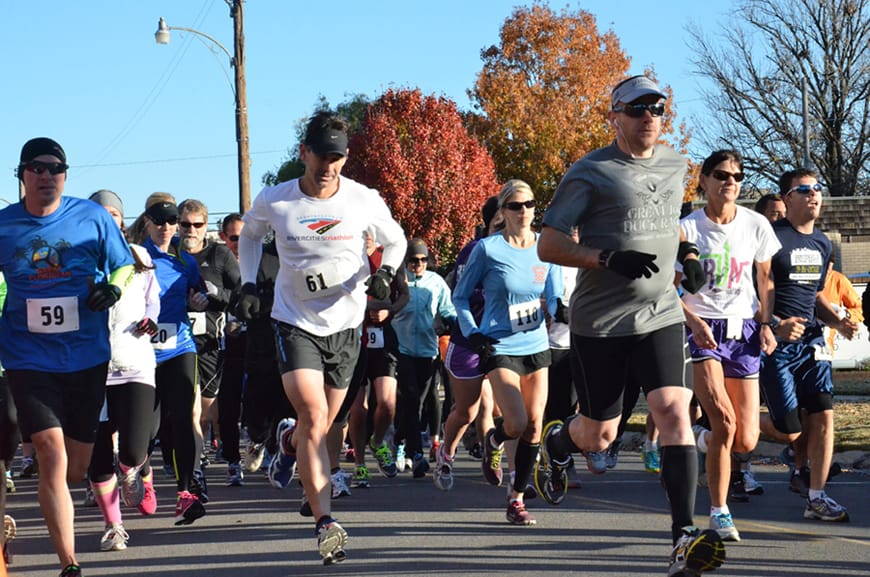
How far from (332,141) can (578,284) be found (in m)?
1.56

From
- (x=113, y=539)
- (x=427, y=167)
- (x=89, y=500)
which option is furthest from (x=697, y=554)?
(x=427, y=167)

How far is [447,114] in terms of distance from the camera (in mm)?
50750

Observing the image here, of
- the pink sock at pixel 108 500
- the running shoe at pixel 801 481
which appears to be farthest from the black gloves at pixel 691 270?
the pink sock at pixel 108 500

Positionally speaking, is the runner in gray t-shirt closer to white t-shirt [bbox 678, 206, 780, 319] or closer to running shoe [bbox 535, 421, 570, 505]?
white t-shirt [bbox 678, 206, 780, 319]

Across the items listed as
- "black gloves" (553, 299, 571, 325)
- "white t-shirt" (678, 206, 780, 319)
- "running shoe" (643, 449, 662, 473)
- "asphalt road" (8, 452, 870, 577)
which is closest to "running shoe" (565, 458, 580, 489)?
"asphalt road" (8, 452, 870, 577)

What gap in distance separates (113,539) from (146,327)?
1.26 m

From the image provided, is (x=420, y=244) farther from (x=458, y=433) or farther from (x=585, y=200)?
(x=585, y=200)

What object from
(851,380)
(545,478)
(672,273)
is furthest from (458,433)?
(851,380)

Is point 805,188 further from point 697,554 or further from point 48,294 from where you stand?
point 48,294

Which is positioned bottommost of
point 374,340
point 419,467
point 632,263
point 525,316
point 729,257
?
point 419,467

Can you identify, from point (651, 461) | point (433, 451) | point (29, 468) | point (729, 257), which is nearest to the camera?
point (729, 257)

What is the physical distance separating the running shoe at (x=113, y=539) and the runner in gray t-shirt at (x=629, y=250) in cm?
311

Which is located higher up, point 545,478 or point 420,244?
point 420,244

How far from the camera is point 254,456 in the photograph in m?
12.2
